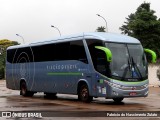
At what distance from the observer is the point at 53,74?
24.7 m

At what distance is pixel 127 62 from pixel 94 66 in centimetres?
150

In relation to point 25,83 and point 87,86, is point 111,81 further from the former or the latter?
point 25,83

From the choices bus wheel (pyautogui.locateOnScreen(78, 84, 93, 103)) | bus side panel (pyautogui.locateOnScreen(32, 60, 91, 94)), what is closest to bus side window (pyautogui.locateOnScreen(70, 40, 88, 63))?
bus side panel (pyautogui.locateOnScreen(32, 60, 91, 94))

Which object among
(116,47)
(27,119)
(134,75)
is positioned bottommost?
(27,119)

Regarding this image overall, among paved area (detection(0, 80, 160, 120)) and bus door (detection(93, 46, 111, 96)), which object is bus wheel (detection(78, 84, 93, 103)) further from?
bus door (detection(93, 46, 111, 96))

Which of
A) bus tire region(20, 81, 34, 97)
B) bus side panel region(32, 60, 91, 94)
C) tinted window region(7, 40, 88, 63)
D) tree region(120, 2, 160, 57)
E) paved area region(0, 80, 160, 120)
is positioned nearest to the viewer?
paved area region(0, 80, 160, 120)

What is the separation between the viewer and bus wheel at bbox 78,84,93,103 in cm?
2142

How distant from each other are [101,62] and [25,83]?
912 centimetres

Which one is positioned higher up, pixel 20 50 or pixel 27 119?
pixel 20 50

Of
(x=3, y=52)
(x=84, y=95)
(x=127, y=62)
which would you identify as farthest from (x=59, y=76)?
(x=3, y=52)

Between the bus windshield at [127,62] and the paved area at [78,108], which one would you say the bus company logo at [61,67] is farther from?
the bus windshield at [127,62]

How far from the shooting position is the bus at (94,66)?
20.1 meters

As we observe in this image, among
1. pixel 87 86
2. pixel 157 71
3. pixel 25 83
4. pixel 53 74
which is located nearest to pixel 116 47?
pixel 87 86

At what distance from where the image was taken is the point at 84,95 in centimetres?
2169
